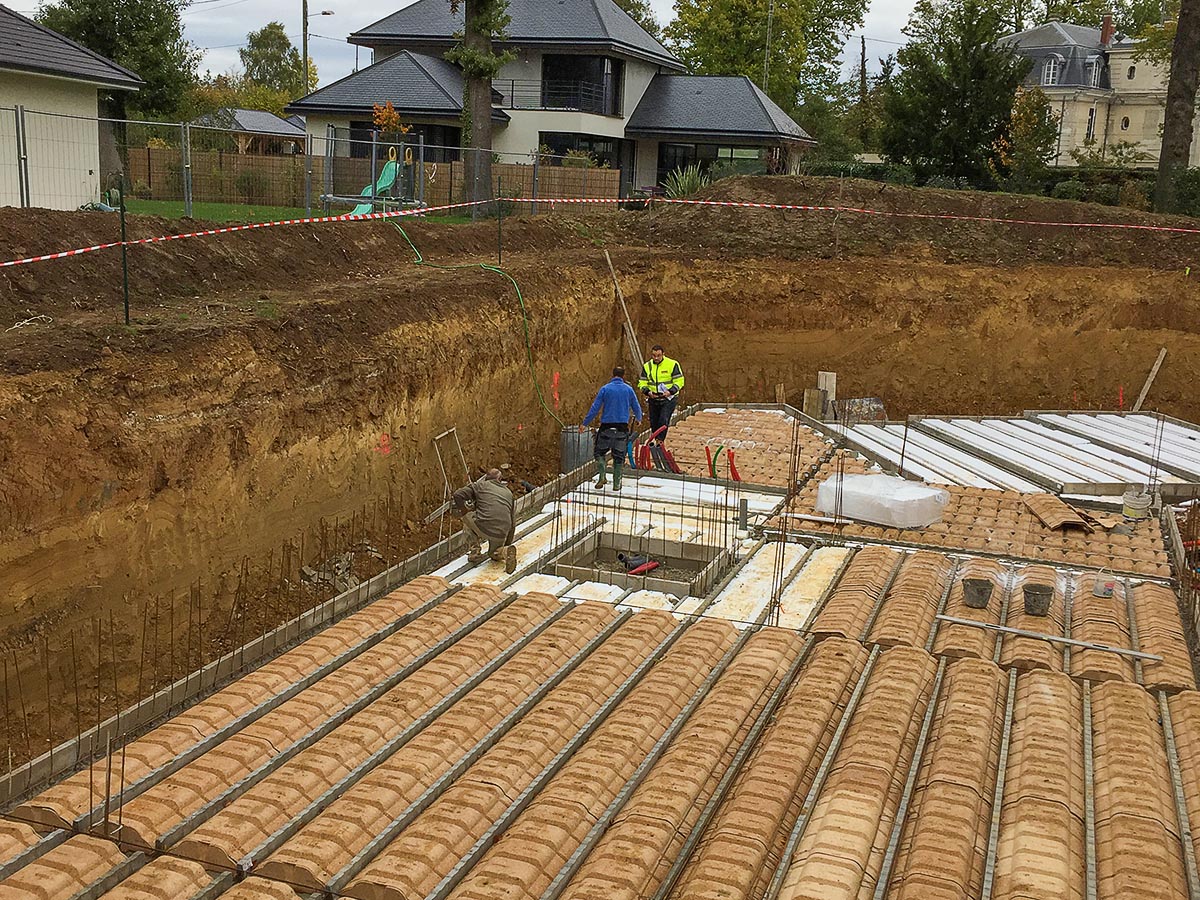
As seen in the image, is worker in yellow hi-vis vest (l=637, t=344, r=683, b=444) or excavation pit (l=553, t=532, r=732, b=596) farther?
worker in yellow hi-vis vest (l=637, t=344, r=683, b=444)

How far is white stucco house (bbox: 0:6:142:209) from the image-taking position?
1584cm

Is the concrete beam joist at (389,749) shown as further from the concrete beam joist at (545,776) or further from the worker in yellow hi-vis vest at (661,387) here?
the worker in yellow hi-vis vest at (661,387)

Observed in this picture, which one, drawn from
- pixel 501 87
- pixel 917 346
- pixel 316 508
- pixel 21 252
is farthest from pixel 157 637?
pixel 501 87

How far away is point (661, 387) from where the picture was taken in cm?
1444

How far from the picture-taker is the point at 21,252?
36.7 ft

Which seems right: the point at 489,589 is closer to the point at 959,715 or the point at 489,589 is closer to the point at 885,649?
the point at 885,649

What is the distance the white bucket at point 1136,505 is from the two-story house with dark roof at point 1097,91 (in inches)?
1453

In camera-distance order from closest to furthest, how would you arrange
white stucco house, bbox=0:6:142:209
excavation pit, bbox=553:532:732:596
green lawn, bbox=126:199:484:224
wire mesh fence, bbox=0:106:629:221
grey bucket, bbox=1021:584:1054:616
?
grey bucket, bbox=1021:584:1054:616
excavation pit, bbox=553:532:732:596
white stucco house, bbox=0:6:142:209
wire mesh fence, bbox=0:106:629:221
green lawn, bbox=126:199:484:224

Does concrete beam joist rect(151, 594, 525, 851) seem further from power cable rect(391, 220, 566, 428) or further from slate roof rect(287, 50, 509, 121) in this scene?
slate roof rect(287, 50, 509, 121)

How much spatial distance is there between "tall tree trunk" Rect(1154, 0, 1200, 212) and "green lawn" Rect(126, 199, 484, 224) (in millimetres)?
15167

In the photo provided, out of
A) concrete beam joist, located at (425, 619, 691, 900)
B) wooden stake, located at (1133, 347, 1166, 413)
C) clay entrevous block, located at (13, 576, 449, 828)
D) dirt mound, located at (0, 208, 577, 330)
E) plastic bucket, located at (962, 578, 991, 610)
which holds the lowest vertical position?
concrete beam joist, located at (425, 619, 691, 900)

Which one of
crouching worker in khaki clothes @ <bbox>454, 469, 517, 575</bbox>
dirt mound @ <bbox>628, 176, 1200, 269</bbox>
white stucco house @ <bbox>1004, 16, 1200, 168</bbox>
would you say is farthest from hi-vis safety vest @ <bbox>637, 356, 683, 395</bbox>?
white stucco house @ <bbox>1004, 16, 1200, 168</bbox>

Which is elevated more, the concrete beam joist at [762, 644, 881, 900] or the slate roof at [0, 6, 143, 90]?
the slate roof at [0, 6, 143, 90]

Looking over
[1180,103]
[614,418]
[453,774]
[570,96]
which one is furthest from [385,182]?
[1180,103]
